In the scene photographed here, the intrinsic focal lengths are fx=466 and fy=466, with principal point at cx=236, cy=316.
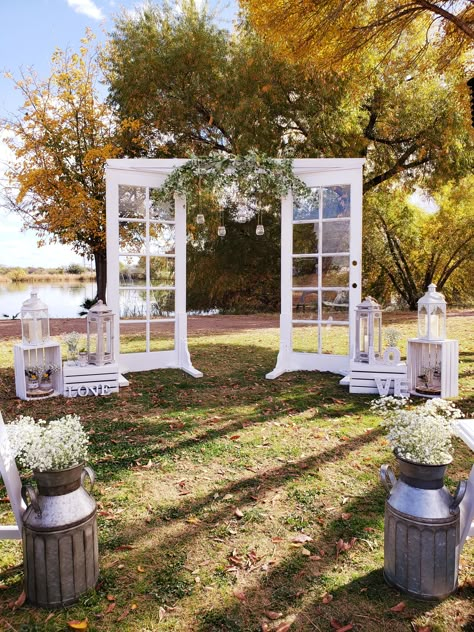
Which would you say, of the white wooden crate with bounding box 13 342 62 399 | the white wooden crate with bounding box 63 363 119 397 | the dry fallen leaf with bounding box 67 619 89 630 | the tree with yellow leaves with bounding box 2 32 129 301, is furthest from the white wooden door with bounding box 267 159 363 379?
the tree with yellow leaves with bounding box 2 32 129 301

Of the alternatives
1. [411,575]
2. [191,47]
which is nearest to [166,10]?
[191,47]

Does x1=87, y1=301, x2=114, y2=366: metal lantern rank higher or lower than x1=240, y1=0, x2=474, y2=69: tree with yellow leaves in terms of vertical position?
lower

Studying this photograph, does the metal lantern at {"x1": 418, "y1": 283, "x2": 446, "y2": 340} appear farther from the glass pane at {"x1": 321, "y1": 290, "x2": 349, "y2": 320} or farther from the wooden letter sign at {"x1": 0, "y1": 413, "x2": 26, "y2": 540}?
the wooden letter sign at {"x1": 0, "y1": 413, "x2": 26, "y2": 540}

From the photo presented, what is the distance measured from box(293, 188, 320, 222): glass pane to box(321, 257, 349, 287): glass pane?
0.58 metres

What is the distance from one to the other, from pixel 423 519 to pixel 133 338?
467 cm

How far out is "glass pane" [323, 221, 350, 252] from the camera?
5703 millimetres

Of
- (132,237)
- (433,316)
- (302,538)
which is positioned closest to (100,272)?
(132,237)

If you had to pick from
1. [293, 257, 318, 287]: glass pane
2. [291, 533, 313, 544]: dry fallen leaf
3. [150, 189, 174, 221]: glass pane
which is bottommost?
[291, 533, 313, 544]: dry fallen leaf

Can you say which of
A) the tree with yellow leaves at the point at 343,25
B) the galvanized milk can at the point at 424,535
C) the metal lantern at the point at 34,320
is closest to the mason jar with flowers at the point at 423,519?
the galvanized milk can at the point at 424,535

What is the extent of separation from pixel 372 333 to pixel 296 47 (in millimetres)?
3802

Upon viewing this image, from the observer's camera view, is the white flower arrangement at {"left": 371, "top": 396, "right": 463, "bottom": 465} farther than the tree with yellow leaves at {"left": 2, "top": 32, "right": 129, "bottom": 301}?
No

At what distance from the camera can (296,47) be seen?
5.92 m

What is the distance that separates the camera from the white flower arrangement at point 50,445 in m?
1.83

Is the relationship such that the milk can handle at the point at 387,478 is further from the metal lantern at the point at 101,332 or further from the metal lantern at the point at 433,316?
the metal lantern at the point at 101,332
